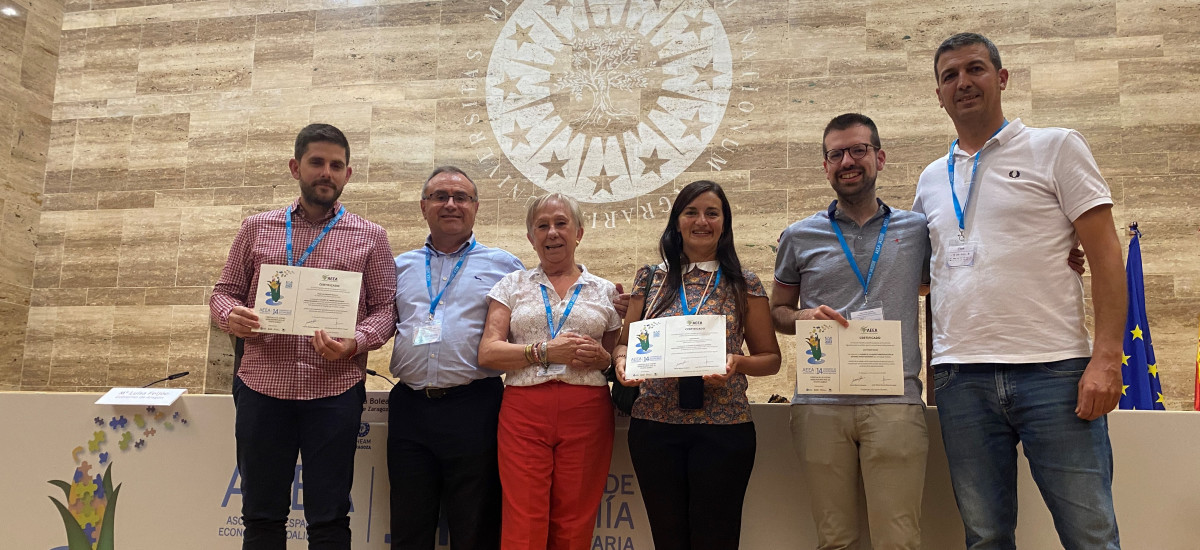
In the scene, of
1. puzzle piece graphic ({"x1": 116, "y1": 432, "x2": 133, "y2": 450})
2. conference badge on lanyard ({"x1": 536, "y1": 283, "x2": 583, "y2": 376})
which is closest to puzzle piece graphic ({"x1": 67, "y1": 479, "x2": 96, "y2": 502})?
puzzle piece graphic ({"x1": 116, "y1": 432, "x2": 133, "y2": 450})

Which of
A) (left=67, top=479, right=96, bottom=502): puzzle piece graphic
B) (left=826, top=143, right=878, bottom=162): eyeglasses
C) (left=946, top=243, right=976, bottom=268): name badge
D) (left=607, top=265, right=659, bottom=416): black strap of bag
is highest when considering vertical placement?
(left=826, top=143, right=878, bottom=162): eyeglasses

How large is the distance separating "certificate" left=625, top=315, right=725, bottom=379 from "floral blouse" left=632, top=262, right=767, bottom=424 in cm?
12

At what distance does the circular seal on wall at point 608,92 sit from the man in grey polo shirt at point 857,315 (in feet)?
10.2

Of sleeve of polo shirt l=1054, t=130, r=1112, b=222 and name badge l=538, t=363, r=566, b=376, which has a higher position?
sleeve of polo shirt l=1054, t=130, r=1112, b=222

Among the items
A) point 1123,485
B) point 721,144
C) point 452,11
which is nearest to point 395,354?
point 1123,485

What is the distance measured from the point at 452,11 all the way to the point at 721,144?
7.46 feet

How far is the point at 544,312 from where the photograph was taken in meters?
2.75

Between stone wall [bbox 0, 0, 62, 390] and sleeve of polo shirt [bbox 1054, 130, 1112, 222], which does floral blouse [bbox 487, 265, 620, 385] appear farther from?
stone wall [bbox 0, 0, 62, 390]

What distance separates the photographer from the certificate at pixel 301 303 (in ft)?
8.60

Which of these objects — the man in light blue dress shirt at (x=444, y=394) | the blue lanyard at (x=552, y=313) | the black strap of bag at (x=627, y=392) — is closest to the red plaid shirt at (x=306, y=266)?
the man in light blue dress shirt at (x=444, y=394)

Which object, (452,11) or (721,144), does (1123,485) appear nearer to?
(721,144)

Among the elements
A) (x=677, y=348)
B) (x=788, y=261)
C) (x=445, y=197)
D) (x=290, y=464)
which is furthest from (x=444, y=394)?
(x=788, y=261)

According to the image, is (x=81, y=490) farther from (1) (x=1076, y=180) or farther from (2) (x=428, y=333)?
(1) (x=1076, y=180)

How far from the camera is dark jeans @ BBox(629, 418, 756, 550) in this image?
7.81 feet
